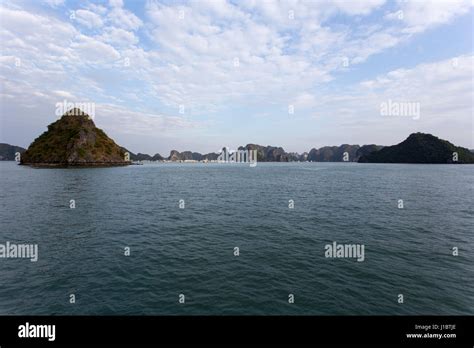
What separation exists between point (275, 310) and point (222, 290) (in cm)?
408

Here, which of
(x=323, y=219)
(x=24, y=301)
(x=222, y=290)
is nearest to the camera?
(x=24, y=301)

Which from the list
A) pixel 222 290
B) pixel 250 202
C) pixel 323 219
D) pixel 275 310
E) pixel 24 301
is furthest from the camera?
pixel 250 202

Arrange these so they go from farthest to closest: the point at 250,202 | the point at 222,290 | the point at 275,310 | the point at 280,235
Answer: the point at 250,202, the point at 280,235, the point at 222,290, the point at 275,310

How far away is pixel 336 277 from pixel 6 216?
160 feet

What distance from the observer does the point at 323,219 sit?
36219 millimetres
